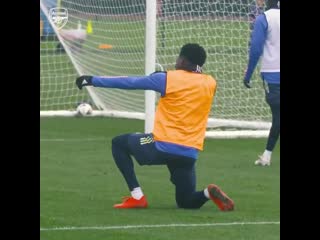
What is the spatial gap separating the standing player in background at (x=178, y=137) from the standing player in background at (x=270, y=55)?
343 cm

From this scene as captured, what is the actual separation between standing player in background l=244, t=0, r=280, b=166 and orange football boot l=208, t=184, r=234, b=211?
3643 millimetres

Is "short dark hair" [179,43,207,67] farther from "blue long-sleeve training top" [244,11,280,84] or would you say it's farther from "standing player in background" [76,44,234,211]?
"blue long-sleeve training top" [244,11,280,84]

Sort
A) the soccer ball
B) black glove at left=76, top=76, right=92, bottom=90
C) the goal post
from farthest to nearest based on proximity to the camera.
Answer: the soccer ball → the goal post → black glove at left=76, top=76, right=92, bottom=90

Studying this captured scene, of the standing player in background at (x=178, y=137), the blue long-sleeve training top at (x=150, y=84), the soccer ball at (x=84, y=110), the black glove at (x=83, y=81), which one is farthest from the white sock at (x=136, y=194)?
the soccer ball at (x=84, y=110)

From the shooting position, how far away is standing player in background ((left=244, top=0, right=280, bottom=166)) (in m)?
14.5

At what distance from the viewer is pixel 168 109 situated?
11117mm

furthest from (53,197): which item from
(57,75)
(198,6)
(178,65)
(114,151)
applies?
(57,75)

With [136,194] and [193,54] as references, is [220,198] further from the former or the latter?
[193,54]

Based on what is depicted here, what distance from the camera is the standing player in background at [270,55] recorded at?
571 inches

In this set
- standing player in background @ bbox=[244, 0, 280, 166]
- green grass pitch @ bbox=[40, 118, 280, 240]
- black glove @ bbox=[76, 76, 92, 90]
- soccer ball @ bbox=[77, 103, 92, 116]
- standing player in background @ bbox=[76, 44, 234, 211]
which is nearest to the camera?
green grass pitch @ bbox=[40, 118, 280, 240]

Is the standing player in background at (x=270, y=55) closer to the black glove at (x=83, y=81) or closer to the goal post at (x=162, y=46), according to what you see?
the goal post at (x=162, y=46)

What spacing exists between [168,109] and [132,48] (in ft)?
29.7

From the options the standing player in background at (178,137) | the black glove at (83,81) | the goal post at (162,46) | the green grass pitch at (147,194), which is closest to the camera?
the green grass pitch at (147,194)

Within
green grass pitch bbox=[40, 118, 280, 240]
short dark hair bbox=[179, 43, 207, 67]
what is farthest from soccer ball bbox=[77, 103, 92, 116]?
short dark hair bbox=[179, 43, 207, 67]
